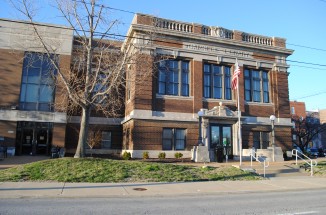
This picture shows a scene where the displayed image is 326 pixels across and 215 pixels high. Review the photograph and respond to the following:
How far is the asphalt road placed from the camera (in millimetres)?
8094

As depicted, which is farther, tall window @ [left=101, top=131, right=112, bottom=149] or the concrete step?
tall window @ [left=101, top=131, right=112, bottom=149]

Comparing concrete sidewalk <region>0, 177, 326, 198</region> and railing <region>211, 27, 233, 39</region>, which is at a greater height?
railing <region>211, 27, 233, 39</region>

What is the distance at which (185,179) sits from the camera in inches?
579

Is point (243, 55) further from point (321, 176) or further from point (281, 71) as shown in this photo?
point (321, 176)

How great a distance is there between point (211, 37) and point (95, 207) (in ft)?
69.8

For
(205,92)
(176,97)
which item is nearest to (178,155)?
(176,97)

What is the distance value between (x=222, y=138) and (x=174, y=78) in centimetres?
660

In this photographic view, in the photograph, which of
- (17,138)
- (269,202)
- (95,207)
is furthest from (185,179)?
(17,138)

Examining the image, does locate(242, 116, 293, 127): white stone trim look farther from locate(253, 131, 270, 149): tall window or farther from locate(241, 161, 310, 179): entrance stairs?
locate(241, 161, 310, 179): entrance stairs

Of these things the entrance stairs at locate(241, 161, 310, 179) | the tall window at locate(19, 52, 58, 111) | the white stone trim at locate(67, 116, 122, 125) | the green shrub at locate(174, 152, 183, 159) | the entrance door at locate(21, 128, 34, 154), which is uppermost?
the tall window at locate(19, 52, 58, 111)

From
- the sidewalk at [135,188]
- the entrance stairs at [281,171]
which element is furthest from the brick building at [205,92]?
the sidewalk at [135,188]

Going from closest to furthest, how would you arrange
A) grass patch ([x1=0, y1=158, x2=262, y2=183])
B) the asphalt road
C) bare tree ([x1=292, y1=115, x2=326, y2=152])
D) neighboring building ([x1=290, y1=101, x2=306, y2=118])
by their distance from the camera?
1. the asphalt road
2. grass patch ([x1=0, y1=158, x2=262, y2=183])
3. bare tree ([x1=292, y1=115, x2=326, y2=152])
4. neighboring building ([x1=290, y1=101, x2=306, y2=118])

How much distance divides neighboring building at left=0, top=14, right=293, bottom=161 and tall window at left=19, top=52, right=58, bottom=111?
0.29 ft

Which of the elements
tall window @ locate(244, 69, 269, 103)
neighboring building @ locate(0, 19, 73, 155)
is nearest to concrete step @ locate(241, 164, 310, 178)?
tall window @ locate(244, 69, 269, 103)
